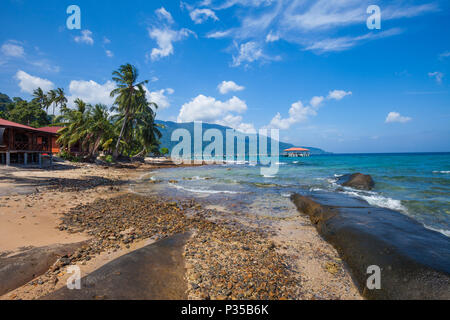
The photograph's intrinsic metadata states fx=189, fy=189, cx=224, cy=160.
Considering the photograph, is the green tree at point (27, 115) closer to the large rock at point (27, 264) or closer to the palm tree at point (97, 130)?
the palm tree at point (97, 130)

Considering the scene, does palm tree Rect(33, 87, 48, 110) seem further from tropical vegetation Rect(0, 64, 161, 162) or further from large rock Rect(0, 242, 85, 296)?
large rock Rect(0, 242, 85, 296)

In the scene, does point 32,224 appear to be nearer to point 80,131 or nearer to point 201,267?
point 201,267

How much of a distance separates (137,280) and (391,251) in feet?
18.8

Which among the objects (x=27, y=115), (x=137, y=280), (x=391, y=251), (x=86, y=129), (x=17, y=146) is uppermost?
(x=27, y=115)

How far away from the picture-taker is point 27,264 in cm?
370

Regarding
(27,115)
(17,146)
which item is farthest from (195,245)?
(27,115)

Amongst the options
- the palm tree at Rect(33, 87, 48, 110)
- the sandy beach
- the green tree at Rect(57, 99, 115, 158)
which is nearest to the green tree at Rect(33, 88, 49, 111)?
the palm tree at Rect(33, 87, 48, 110)

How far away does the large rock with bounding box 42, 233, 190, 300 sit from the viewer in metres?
2.89

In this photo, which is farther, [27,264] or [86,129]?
[86,129]

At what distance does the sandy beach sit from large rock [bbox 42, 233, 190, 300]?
0.38 ft

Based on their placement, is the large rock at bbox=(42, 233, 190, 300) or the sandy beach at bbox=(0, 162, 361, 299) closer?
the large rock at bbox=(42, 233, 190, 300)

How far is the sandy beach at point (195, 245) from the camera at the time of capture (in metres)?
3.54

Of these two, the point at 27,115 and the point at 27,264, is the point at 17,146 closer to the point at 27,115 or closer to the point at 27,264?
the point at 27,264
